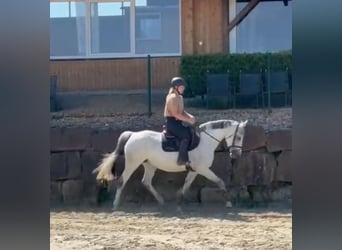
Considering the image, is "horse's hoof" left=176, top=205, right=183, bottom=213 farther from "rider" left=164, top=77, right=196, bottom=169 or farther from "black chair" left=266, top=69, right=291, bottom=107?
"black chair" left=266, top=69, right=291, bottom=107

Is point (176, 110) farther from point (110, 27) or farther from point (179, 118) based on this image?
point (110, 27)

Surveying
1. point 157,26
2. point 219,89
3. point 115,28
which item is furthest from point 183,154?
point 115,28

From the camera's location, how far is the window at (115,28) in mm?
17000

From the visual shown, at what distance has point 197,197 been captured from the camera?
11.9 metres

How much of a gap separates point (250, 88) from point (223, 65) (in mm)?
798

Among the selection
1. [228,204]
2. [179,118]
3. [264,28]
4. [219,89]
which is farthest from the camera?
[264,28]

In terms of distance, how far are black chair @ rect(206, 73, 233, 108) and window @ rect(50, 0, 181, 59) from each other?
276 cm

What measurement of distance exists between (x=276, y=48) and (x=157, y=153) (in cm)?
629

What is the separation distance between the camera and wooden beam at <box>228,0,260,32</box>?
15625 millimetres

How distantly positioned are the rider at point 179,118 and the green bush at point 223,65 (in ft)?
11.0

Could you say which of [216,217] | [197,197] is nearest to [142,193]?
[197,197]

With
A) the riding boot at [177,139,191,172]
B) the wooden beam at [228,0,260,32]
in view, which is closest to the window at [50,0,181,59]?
the wooden beam at [228,0,260,32]

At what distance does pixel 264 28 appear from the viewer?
1723 cm
